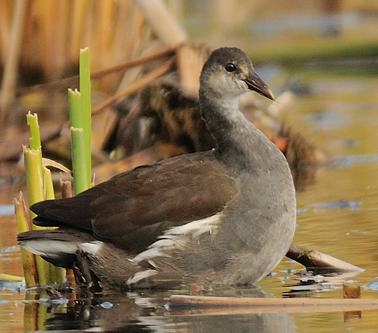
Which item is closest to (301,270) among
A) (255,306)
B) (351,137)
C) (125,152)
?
(255,306)

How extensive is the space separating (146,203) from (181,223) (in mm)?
192

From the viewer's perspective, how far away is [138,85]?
406 inches

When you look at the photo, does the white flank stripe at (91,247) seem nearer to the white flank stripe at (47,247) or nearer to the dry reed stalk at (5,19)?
the white flank stripe at (47,247)

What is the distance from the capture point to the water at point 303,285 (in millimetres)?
5820

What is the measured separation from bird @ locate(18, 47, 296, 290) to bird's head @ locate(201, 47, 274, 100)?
0.33m

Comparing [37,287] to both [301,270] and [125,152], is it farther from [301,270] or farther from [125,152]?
[125,152]

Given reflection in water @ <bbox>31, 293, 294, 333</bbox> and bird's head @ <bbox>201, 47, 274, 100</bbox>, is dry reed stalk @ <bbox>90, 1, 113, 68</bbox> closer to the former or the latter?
bird's head @ <bbox>201, 47, 274, 100</bbox>

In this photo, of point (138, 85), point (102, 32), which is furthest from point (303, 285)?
point (102, 32)

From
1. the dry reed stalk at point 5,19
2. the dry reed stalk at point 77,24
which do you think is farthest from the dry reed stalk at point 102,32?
the dry reed stalk at point 5,19

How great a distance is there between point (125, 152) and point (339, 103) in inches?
169

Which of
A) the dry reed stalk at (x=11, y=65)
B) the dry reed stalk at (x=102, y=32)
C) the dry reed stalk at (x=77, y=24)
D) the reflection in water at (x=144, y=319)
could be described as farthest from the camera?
the dry reed stalk at (x=77, y=24)

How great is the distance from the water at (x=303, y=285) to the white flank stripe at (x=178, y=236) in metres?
0.19

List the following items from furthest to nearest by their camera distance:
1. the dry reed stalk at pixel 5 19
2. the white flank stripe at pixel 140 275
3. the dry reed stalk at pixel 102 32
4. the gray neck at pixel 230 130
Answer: the dry reed stalk at pixel 5 19 → the dry reed stalk at pixel 102 32 → the gray neck at pixel 230 130 → the white flank stripe at pixel 140 275

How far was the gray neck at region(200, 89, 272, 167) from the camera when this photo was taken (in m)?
6.93
